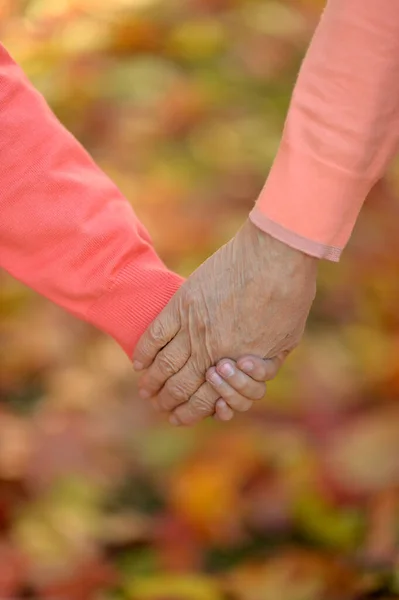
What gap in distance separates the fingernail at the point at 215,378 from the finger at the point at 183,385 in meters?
0.02

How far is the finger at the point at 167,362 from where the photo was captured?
1.05 meters

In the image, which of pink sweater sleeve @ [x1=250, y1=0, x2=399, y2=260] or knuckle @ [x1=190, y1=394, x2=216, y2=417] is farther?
knuckle @ [x1=190, y1=394, x2=216, y2=417]

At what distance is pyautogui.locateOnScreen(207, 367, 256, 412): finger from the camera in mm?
1049

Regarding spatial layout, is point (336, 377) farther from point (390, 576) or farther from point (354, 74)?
point (354, 74)

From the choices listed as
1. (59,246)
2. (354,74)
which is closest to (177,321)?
(59,246)

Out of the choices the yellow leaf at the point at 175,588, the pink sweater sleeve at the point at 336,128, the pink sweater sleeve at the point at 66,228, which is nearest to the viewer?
the pink sweater sleeve at the point at 336,128

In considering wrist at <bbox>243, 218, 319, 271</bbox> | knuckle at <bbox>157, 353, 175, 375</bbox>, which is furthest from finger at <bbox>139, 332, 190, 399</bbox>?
wrist at <bbox>243, 218, 319, 271</bbox>

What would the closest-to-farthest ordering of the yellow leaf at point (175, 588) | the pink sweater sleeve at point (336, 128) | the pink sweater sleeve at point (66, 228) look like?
the pink sweater sleeve at point (336, 128), the pink sweater sleeve at point (66, 228), the yellow leaf at point (175, 588)

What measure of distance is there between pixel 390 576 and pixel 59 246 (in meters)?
0.62

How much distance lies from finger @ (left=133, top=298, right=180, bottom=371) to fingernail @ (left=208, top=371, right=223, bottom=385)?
2.5 inches

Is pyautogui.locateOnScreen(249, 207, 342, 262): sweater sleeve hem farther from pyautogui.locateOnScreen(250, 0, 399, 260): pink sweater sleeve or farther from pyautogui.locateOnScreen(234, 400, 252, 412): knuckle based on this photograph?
pyautogui.locateOnScreen(234, 400, 252, 412): knuckle

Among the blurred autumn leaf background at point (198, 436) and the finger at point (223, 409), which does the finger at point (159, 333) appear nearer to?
the finger at point (223, 409)

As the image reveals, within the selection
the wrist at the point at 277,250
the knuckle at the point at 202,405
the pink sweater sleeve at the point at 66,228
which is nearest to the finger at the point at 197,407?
the knuckle at the point at 202,405

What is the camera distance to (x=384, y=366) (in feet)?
5.05
